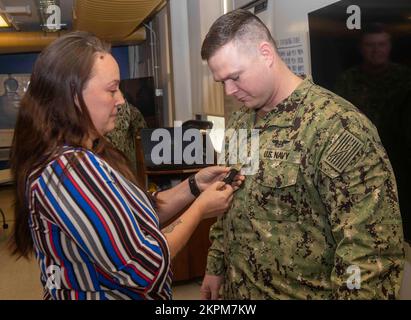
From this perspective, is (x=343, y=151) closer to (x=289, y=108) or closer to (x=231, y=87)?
(x=289, y=108)

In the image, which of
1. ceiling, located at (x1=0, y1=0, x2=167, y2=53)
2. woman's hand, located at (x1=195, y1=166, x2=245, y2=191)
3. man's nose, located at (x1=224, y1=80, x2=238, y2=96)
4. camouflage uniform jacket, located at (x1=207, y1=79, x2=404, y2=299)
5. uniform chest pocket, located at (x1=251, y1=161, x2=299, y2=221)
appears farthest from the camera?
ceiling, located at (x1=0, y1=0, x2=167, y2=53)

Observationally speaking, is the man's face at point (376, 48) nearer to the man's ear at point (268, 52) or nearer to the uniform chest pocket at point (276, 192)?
the man's ear at point (268, 52)

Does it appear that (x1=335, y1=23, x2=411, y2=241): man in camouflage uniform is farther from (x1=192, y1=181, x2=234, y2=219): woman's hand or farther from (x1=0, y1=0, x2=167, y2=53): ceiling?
(x1=0, y1=0, x2=167, y2=53): ceiling

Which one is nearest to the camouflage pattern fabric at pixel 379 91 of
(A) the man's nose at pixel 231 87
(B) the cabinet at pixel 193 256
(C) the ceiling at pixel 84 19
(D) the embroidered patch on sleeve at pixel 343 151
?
(D) the embroidered patch on sleeve at pixel 343 151

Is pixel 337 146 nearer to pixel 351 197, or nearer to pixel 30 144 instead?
pixel 351 197

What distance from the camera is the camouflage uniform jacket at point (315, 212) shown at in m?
1.07

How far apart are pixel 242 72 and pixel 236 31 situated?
0.12m

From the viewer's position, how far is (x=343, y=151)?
1.08m

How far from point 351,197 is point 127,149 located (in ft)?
9.28

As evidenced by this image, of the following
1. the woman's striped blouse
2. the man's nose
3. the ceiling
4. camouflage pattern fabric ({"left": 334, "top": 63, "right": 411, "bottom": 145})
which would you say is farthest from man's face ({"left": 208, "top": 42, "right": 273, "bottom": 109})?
the ceiling

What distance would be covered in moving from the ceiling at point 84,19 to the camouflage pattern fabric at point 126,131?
1194 millimetres

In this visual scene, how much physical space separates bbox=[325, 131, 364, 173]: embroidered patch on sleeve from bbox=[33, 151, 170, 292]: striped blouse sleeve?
19.5 inches

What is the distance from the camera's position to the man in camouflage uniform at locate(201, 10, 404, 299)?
1066 millimetres
